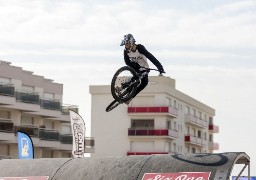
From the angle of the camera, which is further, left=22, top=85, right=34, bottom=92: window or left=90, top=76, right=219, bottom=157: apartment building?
left=90, top=76, right=219, bottom=157: apartment building

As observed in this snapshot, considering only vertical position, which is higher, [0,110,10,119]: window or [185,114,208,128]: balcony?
[185,114,208,128]: balcony

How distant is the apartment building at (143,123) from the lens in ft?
372

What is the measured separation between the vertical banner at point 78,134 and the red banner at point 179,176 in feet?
72.5

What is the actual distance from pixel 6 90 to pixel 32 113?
19.7 feet

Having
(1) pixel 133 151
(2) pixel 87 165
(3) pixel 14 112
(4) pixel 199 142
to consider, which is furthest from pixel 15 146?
(2) pixel 87 165

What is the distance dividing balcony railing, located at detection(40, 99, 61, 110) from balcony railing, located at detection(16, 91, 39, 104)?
1.56m

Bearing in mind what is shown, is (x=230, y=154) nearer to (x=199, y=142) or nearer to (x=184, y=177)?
(x=184, y=177)

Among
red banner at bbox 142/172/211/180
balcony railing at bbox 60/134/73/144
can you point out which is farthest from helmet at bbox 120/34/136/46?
balcony railing at bbox 60/134/73/144

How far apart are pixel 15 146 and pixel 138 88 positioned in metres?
63.3

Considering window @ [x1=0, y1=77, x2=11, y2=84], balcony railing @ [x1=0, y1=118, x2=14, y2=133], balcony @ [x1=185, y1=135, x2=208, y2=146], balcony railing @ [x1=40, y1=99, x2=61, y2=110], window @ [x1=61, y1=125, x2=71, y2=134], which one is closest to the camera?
balcony railing @ [x1=0, y1=118, x2=14, y2=133]

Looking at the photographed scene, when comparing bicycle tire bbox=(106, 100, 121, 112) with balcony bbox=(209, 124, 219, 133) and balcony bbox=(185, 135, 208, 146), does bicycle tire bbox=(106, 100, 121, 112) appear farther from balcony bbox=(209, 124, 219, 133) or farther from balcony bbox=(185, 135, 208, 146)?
balcony bbox=(209, 124, 219, 133)

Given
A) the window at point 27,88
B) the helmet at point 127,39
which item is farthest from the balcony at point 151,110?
the helmet at point 127,39

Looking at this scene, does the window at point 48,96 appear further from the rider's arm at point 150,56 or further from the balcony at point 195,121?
the rider's arm at point 150,56

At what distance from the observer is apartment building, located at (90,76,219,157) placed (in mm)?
113500
